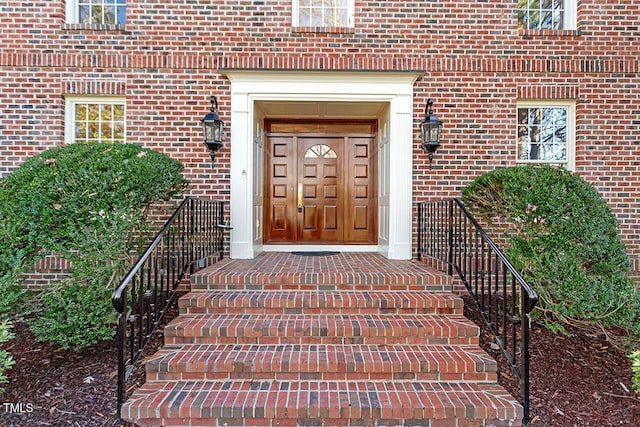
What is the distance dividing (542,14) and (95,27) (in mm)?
6119

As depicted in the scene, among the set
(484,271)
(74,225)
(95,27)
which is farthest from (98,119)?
(484,271)

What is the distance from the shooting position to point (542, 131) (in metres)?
4.79

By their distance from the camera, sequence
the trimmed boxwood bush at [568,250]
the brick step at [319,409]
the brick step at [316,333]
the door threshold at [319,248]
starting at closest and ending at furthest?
the brick step at [319,409] < the brick step at [316,333] < the trimmed boxwood bush at [568,250] < the door threshold at [319,248]

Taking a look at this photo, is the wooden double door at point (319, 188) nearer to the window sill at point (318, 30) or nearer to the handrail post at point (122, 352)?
→ the window sill at point (318, 30)

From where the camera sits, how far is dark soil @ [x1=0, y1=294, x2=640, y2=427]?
8.01 feet

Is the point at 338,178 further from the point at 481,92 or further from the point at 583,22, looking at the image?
the point at 583,22

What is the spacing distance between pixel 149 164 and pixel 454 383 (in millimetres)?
3312

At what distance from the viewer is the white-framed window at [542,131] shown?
→ 475 centimetres

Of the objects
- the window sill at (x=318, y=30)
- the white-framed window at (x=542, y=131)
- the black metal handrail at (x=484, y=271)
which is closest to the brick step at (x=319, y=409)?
the black metal handrail at (x=484, y=271)

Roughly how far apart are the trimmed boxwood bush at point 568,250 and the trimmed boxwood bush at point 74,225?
12.3ft

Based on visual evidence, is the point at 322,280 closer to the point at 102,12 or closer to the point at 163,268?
the point at 163,268

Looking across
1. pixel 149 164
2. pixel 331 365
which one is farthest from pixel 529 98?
pixel 149 164

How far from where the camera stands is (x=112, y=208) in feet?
10.3

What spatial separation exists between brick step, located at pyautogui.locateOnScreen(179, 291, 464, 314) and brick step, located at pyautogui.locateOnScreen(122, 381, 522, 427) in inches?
33.4
